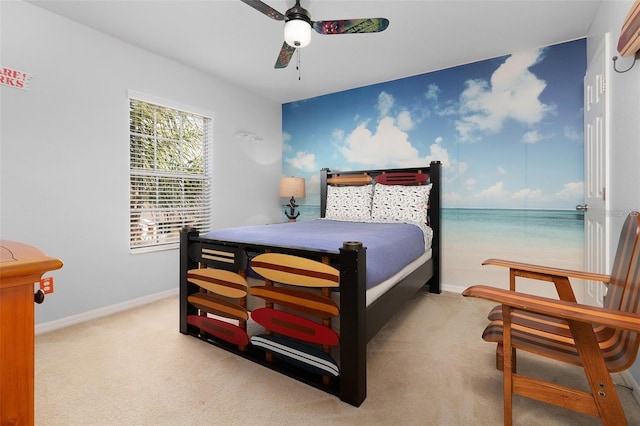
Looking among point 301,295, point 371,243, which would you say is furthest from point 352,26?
point 301,295

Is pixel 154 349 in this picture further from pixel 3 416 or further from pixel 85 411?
pixel 3 416

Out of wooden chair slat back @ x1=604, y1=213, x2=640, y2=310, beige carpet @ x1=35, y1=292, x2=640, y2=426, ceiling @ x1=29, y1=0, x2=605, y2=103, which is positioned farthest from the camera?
ceiling @ x1=29, y1=0, x2=605, y2=103

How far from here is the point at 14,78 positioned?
90.3 inches

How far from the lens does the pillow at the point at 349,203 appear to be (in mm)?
3746

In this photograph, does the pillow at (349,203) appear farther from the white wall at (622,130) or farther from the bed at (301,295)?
the white wall at (622,130)

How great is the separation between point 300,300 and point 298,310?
2.8 inches

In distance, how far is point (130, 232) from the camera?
3.02 m

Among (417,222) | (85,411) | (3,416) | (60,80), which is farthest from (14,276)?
(417,222)

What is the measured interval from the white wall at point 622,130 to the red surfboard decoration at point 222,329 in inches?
88.9

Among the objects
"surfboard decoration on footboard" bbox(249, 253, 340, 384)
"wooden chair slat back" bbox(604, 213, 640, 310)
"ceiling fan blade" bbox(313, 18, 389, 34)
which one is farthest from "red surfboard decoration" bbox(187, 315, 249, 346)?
"ceiling fan blade" bbox(313, 18, 389, 34)

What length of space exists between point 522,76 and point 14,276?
4045 mm

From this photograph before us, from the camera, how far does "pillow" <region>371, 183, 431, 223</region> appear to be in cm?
342

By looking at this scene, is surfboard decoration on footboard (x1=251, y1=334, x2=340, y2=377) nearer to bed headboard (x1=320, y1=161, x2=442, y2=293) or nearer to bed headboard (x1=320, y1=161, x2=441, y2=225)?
bed headboard (x1=320, y1=161, x2=442, y2=293)

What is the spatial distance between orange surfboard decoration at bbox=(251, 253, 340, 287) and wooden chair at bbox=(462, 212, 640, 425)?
68cm
